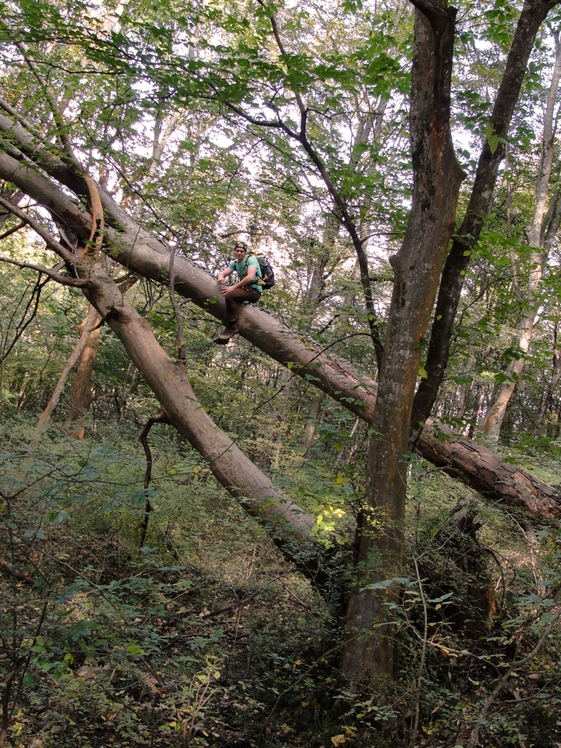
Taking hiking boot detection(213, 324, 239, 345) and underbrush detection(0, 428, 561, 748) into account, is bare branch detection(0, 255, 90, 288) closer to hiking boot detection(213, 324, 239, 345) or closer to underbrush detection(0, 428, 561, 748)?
hiking boot detection(213, 324, 239, 345)

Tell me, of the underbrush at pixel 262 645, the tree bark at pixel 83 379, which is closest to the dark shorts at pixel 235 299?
the underbrush at pixel 262 645

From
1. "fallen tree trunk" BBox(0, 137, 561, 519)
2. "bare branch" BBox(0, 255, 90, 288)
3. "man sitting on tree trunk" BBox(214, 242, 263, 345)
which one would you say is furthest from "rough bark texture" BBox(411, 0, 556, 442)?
"bare branch" BBox(0, 255, 90, 288)

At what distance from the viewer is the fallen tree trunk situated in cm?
495

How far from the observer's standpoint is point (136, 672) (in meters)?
3.22

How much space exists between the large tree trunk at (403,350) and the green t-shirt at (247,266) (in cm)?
213

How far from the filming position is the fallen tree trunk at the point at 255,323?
16.2 feet

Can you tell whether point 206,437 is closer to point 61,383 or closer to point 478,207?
point 478,207

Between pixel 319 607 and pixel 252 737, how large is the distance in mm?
1093

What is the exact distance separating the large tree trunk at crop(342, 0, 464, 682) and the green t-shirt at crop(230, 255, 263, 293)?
2132mm

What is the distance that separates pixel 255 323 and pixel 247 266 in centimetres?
85

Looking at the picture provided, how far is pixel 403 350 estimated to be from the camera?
3.79 meters

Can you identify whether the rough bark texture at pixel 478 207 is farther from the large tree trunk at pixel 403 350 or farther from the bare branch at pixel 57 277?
the bare branch at pixel 57 277

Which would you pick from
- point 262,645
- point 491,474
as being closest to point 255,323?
point 491,474

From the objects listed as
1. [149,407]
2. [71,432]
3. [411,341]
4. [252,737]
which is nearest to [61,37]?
[411,341]
